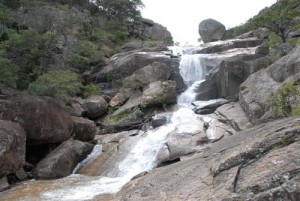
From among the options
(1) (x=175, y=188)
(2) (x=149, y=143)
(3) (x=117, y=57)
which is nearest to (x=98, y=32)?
(3) (x=117, y=57)

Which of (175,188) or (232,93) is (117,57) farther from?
(175,188)

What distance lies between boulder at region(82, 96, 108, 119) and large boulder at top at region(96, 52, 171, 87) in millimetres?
3964

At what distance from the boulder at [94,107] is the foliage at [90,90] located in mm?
1400

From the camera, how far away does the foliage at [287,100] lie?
37.1 feet

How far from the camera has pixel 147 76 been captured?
26.3 metres

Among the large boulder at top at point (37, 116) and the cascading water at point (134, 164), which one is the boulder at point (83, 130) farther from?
the cascading water at point (134, 164)

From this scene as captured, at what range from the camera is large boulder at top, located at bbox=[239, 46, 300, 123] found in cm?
1513

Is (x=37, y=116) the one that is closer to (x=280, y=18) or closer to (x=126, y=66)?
(x=126, y=66)

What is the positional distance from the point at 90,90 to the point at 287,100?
18732 mm

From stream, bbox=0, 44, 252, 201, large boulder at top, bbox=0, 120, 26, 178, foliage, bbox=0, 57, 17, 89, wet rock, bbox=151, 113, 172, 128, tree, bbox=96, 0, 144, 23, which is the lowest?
stream, bbox=0, 44, 252, 201

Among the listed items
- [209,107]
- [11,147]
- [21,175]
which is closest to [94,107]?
[209,107]

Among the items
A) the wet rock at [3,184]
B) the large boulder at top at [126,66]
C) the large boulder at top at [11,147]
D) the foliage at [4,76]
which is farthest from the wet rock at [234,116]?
the foliage at [4,76]

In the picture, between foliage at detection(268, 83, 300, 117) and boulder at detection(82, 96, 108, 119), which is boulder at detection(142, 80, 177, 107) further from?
foliage at detection(268, 83, 300, 117)

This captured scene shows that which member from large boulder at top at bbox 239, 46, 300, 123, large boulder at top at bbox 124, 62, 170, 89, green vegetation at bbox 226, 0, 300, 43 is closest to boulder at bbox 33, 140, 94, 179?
large boulder at top at bbox 239, 46, 300, 123
